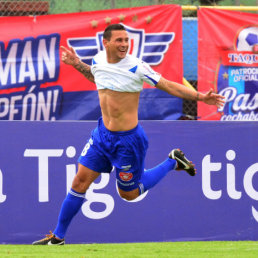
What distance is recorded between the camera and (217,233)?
8758mm

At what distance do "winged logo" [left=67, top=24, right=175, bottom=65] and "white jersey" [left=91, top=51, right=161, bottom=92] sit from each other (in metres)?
2.34

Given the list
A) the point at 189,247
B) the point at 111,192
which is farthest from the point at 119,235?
the point at 189,247

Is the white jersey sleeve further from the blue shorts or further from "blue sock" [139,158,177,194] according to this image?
"blue sock" [139,158,177,194]

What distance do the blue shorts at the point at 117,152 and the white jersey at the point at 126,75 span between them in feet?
1.35

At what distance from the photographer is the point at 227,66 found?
32.1ft

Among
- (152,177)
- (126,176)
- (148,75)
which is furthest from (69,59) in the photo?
(152,177)

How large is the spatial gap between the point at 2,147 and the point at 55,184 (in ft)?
2.39

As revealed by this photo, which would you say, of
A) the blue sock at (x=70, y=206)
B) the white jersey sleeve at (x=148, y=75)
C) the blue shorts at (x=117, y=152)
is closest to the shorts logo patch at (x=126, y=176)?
the blue shorts at (x=117, y=152)

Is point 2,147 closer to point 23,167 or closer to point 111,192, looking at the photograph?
point 23,167

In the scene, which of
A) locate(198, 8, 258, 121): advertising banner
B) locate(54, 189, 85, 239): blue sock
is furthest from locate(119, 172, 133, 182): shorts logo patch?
locate(198, 8, 258, 121): advertising banner

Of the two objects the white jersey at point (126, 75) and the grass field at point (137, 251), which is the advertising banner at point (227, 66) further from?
the white jersey at point (126, 75)

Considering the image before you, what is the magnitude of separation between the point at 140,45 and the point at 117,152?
2.68m

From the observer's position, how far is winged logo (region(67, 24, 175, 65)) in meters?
9.55

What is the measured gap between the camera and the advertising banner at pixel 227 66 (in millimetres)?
9695
